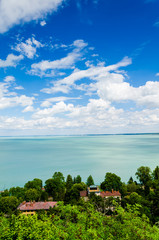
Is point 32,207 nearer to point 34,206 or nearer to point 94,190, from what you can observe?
point 34,206

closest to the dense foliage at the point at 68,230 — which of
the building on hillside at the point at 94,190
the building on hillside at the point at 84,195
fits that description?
the building on hillside at the point at 84,195

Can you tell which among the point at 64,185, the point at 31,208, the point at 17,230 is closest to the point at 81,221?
the point at 17,230

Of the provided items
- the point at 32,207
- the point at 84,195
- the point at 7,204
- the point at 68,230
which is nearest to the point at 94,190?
the point at 84,195

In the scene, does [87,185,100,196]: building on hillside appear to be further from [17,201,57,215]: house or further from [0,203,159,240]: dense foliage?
[0,203,159,240]: dense foliage

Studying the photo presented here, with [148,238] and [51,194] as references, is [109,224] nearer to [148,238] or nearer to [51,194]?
[148,238]

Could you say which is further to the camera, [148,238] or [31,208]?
[31,208]

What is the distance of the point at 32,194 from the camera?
4012 centimetres

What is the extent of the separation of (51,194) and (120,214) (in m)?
41.0

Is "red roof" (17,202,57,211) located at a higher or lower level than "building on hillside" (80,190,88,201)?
higher

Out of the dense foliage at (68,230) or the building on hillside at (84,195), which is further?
the building on hillside at (84,195)

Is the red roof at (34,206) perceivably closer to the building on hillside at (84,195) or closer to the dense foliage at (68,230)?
the building on hillside at (84,195)

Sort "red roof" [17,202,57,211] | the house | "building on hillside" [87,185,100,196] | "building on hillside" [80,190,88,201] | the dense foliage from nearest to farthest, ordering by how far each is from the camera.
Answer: the dense foliage → the house → "red roof" [17,202,57,211] → "building on hillside" [80,190,88,201] → "building on hillside" [87,185,100,196]

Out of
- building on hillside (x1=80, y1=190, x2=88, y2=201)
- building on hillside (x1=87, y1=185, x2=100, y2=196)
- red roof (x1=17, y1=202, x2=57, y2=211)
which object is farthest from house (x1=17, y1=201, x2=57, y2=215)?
building on hillside (x1=87, y1=185, x2=100, y2=196)

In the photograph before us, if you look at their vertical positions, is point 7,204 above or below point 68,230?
below
